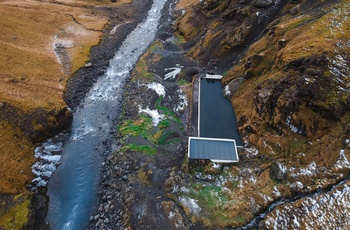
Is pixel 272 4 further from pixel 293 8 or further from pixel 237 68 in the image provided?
pixel 237 68

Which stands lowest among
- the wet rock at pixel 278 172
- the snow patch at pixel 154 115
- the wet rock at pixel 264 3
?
the snow patch at pixel 154 115

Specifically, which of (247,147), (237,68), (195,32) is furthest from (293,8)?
(247,147)

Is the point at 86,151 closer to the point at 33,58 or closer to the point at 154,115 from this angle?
the point at 154,115

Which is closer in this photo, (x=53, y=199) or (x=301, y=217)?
(x=301, y=217)

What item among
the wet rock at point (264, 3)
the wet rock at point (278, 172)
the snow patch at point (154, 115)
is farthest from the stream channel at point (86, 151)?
the wet rock at point (264, 3)

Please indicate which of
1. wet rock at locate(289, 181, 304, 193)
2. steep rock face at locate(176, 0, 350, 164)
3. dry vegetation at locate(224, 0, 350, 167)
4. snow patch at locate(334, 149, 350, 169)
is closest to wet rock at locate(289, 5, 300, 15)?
steep rock face at locate(176, 0, 350, 164)

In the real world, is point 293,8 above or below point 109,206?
above

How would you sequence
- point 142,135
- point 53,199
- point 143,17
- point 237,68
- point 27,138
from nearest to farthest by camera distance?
point 53,199 → point 27,138 → point 142,135 → point 237,68 → point 143,17

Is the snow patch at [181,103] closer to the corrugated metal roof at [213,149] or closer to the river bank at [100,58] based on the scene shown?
the corrugated metal roof at [213,149]

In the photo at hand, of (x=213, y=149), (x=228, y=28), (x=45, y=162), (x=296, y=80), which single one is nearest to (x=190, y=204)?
(x=213, y=149)
